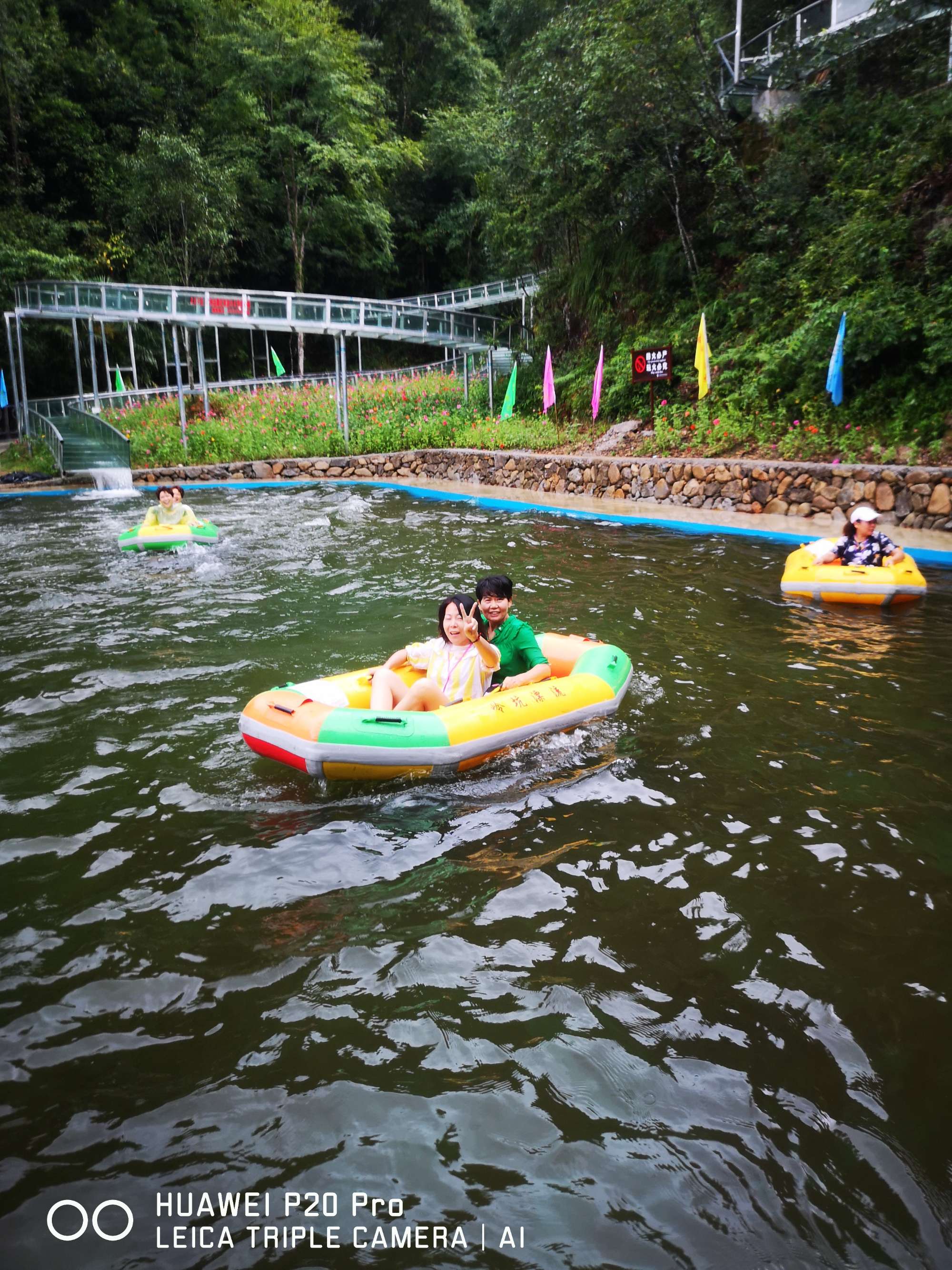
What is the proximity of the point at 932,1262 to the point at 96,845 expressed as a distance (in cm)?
350

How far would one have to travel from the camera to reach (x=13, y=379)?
24.4 meters

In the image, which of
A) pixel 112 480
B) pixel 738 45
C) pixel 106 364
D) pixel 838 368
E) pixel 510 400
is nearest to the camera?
pixel 838 368

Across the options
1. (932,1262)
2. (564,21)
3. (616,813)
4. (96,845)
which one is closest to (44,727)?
(96,845)

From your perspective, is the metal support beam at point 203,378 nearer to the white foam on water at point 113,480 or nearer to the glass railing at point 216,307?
the glass railing at point 216,307

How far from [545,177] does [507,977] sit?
1950 centimetres

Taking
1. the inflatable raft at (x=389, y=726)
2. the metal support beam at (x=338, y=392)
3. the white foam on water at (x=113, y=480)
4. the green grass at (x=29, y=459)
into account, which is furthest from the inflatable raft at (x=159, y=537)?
the metal support beam at (x=338, y=392)

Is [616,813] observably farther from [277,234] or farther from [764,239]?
[277,234]

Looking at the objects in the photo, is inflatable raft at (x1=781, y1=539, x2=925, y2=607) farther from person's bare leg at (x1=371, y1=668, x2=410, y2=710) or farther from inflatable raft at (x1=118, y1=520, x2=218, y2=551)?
inflatable raft at (x1=118, y1=520, x2=218, y2=551)

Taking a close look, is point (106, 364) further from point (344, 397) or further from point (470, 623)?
point (470, 623)

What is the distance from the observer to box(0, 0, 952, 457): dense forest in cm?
1341

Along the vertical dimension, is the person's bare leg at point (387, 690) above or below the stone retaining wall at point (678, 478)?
below

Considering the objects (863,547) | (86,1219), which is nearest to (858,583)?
(863,547)

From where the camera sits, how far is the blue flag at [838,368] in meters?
12.0

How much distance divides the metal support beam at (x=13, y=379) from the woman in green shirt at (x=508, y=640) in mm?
19767
